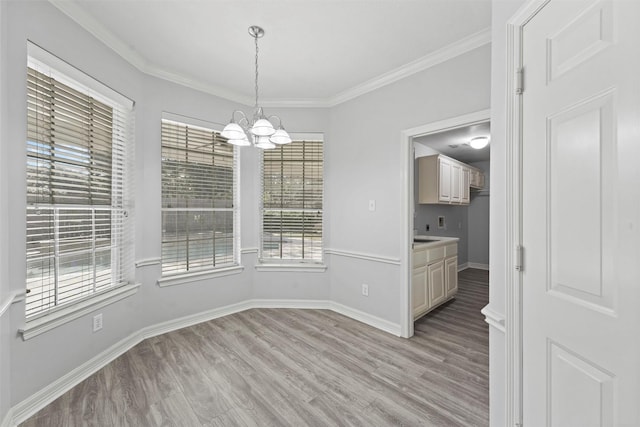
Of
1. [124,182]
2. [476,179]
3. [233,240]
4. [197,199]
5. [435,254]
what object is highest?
[476,179]

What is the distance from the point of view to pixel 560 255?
0.98 meters

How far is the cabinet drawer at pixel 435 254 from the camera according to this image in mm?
3404

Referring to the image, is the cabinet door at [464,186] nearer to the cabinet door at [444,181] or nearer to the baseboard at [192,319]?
the cabinet door at [444,181]

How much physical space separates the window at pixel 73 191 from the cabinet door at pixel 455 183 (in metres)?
4.58

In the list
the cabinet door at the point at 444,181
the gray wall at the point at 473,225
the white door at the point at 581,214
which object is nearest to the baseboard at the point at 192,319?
the white door at the point at 581,214

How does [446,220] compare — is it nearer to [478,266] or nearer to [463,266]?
[463,266]

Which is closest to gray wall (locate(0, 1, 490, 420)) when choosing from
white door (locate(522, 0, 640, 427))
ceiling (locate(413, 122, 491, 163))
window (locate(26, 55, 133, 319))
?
window (locate(26, 55, 133, 319))

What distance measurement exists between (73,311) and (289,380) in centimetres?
168

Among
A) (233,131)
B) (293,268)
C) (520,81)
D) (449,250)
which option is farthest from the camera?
(449,250)

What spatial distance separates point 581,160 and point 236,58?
270cm

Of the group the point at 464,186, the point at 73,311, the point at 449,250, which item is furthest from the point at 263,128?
the point at 464,186

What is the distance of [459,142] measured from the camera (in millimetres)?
4484

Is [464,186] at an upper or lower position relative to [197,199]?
upper

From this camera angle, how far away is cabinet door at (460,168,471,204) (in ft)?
16.3
